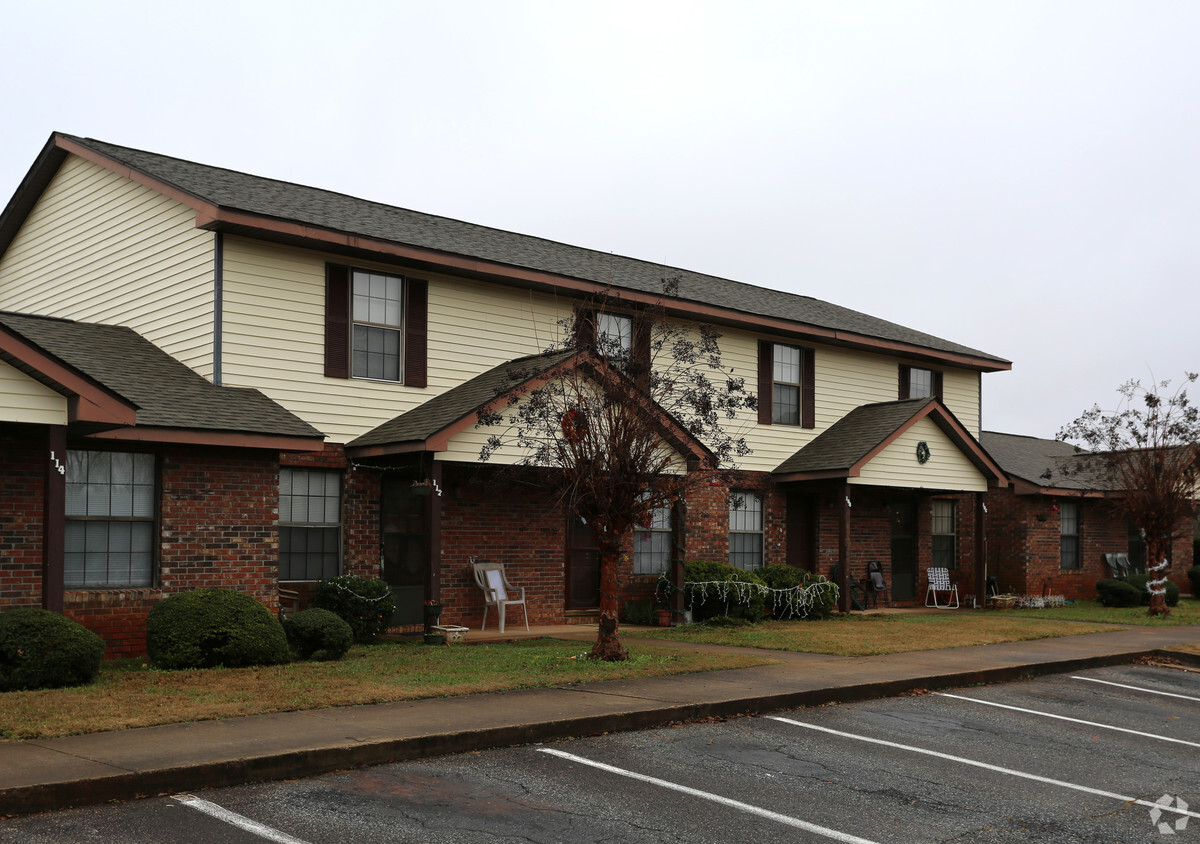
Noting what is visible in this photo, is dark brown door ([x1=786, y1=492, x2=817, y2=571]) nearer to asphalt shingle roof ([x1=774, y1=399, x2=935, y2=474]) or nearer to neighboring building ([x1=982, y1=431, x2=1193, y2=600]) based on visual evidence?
asphalt shingle roof ([x1=774, y1=399, x2=935, y2=474])

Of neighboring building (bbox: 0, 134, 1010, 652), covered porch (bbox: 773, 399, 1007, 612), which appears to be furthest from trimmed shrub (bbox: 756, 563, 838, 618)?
neighboring building (bbox: 0, 134, 1010, 652)

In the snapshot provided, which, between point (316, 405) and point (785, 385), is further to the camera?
point (785, 385)

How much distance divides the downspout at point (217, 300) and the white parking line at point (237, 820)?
365 inches

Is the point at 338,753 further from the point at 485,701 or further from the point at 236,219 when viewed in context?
the point at 236,219

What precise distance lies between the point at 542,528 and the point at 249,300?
599 centimetres

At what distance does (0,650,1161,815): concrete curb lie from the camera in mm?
6605

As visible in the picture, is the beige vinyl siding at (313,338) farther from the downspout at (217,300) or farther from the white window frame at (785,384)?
the white window frame at (785,384)

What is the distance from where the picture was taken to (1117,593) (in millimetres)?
26875

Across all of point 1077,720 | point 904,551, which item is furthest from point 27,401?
point 904,551

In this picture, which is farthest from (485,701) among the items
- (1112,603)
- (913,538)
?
(1112,603)

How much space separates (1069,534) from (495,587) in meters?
17.9

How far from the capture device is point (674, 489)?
13078 millimetres

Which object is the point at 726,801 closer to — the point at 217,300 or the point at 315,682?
the point at 315,682

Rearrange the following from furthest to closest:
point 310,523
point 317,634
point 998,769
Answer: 1. point 310,523
2. point 317,634
3. point 998,769
